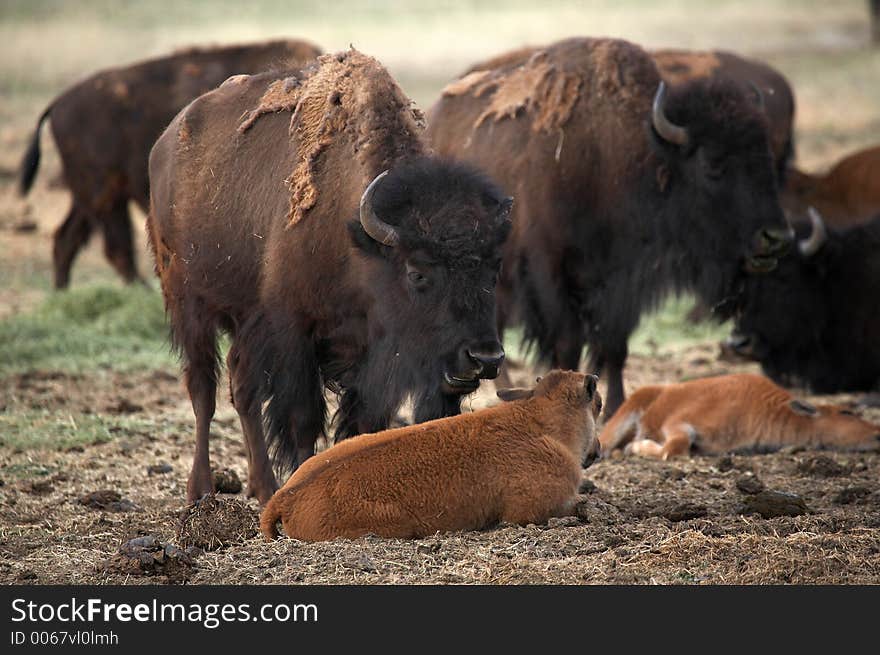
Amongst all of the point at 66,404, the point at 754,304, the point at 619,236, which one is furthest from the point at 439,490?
the point at 754,304

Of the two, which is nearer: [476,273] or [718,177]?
[476,273]

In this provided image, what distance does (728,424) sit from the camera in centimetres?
848

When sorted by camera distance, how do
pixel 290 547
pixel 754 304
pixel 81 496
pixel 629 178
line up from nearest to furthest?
1. pixel 290 547
2. pixel 81 496
3. pixel 629 178
4. pixel 754 304

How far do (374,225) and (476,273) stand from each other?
525 mm

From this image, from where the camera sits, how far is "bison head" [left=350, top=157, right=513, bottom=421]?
247 inches

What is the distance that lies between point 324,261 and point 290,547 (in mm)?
1634

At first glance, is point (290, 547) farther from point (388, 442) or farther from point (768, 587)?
point (768, 587)

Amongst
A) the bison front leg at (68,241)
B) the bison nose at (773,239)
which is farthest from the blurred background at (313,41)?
the bison nose at (773,239)

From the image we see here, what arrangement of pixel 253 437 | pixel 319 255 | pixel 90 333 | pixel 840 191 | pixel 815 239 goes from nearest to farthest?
pixel 319 255, pixel 253 437, pixel 815 239, pixel 90 333, pixel 840 191

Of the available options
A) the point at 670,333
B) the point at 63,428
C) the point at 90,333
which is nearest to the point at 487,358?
the point at 63,428

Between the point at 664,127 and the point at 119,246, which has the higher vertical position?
the point at 664,127

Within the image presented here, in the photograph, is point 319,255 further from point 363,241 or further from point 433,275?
point 433,275

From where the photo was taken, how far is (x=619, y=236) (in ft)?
30.5

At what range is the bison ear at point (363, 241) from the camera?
6.55 m
